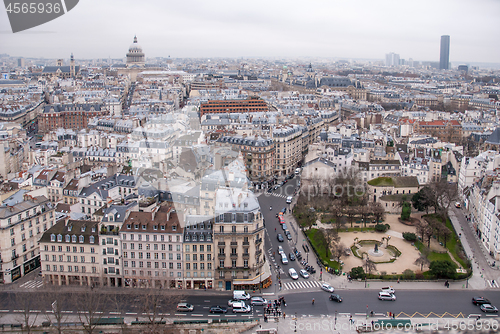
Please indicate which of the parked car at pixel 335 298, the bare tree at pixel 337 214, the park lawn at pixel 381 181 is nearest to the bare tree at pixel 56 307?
the parked car at pixel 335 298

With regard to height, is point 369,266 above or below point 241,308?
above

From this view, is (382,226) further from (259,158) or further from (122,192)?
(122,192)

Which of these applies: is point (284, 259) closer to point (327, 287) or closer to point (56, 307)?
point (327, 287)

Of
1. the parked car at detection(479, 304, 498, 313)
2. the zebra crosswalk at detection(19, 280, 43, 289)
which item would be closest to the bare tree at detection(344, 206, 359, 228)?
the parked car at detection(479, 304, 498, 313)

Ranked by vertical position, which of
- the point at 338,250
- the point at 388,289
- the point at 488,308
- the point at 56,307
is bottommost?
the point at 488,308

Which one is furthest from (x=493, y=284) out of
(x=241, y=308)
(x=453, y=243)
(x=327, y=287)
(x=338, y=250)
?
(x=241, y=308)

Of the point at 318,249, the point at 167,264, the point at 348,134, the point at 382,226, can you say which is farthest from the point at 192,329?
the point at 348,134

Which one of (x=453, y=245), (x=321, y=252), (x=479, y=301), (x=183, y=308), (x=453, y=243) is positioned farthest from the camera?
(x=453, y=243)

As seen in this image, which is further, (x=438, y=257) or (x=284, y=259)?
(x=438, y=257)
